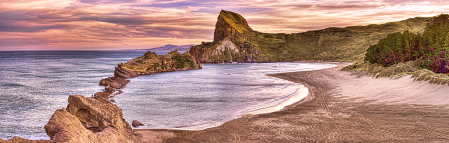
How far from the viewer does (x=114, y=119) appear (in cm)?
1325

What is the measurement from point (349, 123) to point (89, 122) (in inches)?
529

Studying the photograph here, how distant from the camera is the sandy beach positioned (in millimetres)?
14438

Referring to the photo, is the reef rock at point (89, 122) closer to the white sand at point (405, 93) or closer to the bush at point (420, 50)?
the white sand at point (405, 93)

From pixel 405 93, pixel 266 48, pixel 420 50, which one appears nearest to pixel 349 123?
pixel 405 93

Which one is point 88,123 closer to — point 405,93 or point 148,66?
point 405,93

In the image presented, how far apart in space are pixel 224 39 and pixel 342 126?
136 metres

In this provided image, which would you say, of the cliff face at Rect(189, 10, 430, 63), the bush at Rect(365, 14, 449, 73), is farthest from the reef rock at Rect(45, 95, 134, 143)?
the cliff face at Rect(189, 10, 430, 63)

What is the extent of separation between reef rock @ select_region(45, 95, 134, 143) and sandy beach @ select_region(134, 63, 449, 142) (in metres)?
1.64

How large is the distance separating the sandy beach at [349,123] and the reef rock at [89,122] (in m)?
1.64

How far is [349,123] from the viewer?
17.0m

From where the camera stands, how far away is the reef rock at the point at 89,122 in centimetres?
984

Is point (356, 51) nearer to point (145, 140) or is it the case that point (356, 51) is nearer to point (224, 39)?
point (224, 39)

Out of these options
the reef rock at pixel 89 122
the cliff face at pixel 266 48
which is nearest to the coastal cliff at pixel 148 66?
the reef rock at pixel 89 122

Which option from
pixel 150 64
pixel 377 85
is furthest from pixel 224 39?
A: pixel 377 85
